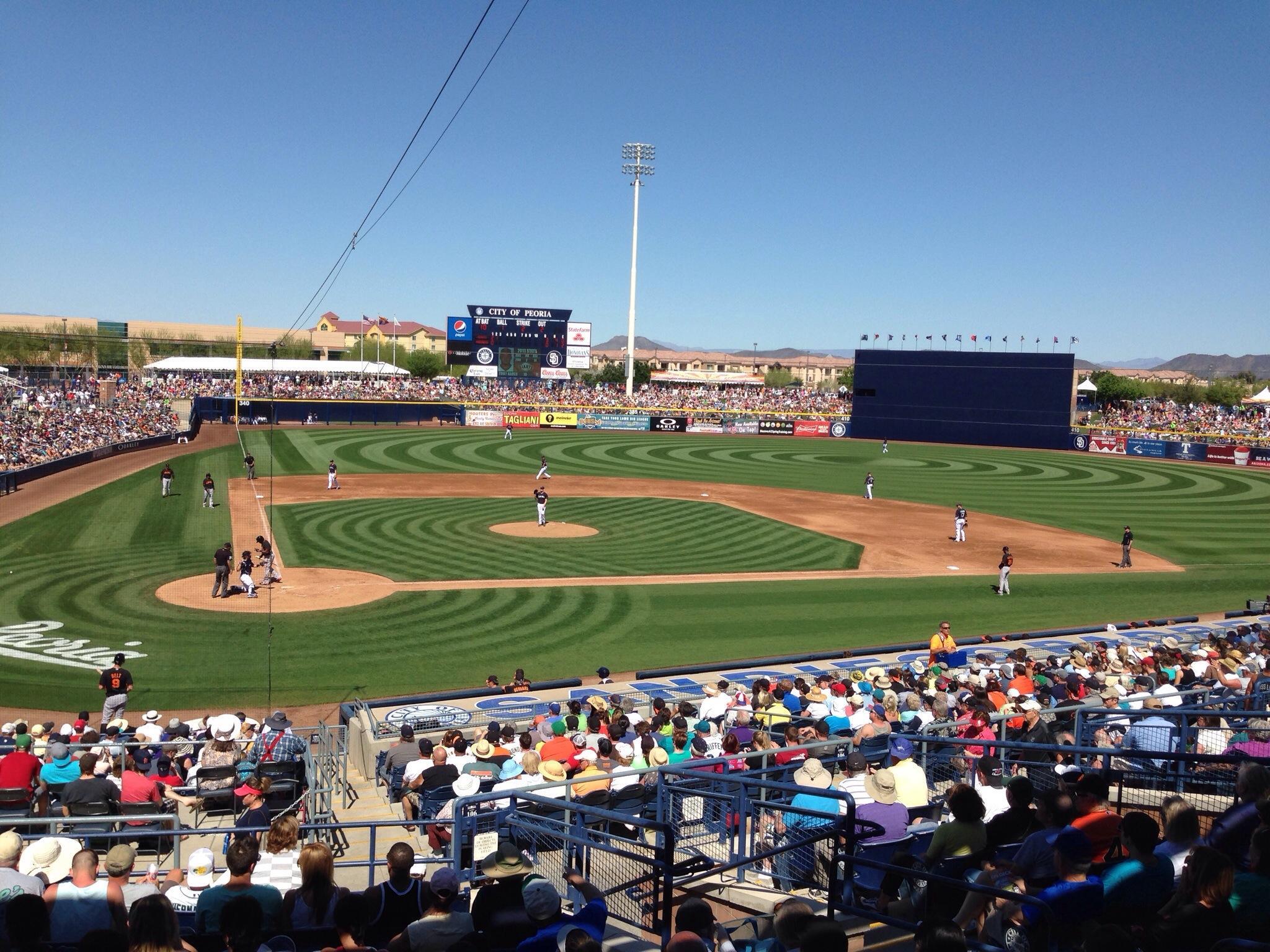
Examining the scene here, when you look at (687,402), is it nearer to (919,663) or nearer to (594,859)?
(919,663)

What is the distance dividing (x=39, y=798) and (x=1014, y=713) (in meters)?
10.3

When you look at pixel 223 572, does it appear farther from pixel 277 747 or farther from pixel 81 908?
pixel 81 908

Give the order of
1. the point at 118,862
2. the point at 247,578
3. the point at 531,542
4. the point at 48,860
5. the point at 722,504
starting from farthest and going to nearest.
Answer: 1. the point at 722,504
2. the point at 531,542
3. the point at 247,578
4. the point at 48,860
5. the point at 118,862

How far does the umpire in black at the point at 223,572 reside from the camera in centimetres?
2242

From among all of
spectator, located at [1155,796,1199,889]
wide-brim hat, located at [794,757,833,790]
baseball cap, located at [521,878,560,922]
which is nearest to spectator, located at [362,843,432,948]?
baseball cap, located at [521,878,560,922]

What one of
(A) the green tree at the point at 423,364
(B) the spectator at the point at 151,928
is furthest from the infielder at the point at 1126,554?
(A) the green tree at the point at 423,364

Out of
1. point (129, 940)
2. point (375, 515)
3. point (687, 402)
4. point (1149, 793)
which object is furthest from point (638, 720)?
point (687, 402)

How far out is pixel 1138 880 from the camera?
4.88 meters

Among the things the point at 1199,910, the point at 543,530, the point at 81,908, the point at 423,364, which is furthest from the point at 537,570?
the point at 423,364

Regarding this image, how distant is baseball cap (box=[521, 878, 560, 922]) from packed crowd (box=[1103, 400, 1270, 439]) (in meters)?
78.0

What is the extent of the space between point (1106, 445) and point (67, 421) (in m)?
66.4

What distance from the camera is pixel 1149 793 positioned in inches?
322

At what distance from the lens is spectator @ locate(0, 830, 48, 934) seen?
5.32 metres

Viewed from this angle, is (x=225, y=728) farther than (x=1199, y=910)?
Yes
